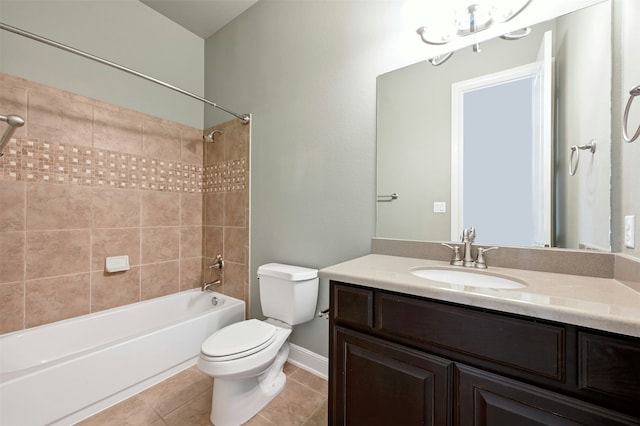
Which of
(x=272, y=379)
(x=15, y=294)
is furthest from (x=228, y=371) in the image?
(x=15, y=294)

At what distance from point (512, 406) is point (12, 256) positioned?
8.42 feet

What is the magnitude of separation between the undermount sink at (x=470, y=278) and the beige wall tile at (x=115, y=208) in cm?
216

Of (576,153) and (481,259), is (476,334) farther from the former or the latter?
(576,153)

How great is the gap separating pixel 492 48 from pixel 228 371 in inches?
77.0

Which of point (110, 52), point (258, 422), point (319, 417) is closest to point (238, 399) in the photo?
point (258, 422)

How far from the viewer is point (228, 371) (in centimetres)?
123

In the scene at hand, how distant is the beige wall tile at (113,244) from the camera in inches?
74.0

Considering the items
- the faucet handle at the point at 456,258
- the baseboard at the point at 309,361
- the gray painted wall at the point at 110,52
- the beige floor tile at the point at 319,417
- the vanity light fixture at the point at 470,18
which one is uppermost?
the gray painted wall at the point at 110,52

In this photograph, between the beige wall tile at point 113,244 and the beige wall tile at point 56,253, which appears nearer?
the beige wall tile at point 56,253

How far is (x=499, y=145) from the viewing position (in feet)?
3.83

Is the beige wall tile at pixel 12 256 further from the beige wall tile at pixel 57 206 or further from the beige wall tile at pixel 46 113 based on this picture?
the beige wall tile at pixel 46 113

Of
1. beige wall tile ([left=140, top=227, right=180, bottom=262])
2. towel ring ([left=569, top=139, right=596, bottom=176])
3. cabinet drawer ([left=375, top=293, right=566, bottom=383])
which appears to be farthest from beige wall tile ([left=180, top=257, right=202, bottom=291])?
towel ring ([left=569, top=139, right=596, bottom=176])

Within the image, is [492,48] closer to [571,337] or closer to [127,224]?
[571,337]

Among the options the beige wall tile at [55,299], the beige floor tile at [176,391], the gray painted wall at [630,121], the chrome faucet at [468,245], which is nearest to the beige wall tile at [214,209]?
the beige wall tile at [55,299]
